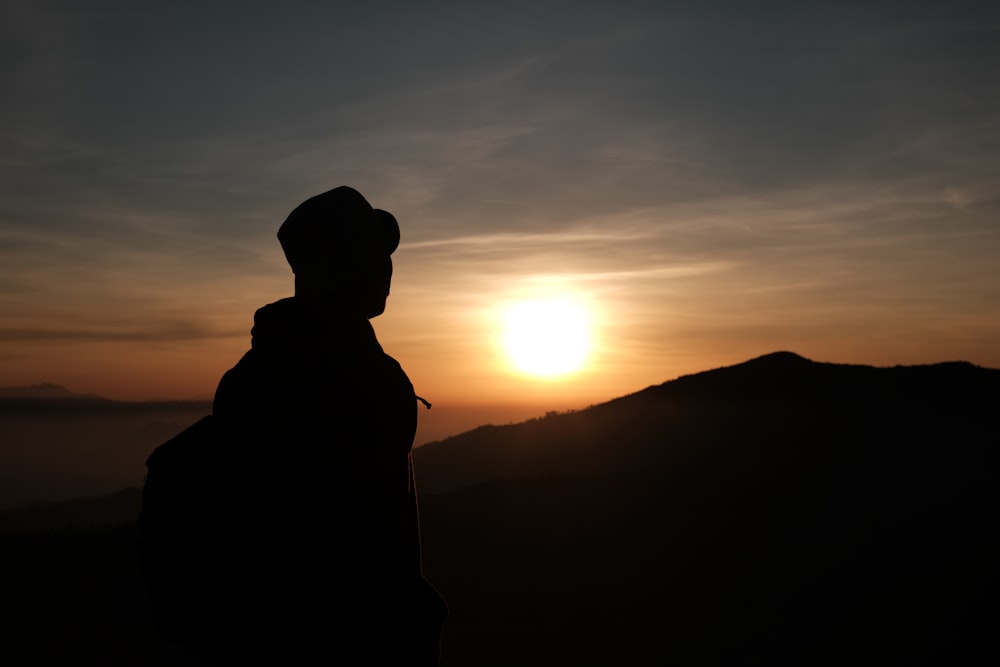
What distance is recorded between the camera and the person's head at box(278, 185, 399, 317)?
294cm

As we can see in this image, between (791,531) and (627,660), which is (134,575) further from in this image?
(791,531)

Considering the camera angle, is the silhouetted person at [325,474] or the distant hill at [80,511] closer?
the silhouetted person at [325,474]

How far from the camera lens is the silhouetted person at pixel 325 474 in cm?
262

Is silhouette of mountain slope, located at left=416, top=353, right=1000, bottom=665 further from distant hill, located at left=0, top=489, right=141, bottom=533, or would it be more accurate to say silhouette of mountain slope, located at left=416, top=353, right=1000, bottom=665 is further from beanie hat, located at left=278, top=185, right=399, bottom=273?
distant hill, located at left=0, top=489, right=141, bottom=533

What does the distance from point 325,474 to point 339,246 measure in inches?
31.1

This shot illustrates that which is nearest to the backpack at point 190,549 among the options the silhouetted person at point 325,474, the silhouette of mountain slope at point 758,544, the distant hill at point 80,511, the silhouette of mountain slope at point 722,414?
the silhouetted person at point 325,474

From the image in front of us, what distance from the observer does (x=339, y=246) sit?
294 centimetres

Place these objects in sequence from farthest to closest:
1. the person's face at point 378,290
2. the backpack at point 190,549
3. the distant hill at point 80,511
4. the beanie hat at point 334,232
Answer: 1. the distant hill at point 80,511
2. the person's face at point 378,290
3. the beanie hat at point 334,232
4. the backpack at point 190,549

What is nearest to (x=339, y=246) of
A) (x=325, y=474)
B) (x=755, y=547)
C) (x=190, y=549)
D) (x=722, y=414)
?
(x=325, y=474)

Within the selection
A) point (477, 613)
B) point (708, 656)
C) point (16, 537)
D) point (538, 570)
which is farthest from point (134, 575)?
point (708, 656)

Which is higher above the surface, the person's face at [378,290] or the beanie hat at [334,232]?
the beanie hat at [334,232]

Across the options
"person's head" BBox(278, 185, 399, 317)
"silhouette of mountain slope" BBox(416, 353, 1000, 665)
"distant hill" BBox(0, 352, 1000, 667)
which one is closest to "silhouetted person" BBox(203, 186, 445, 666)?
"person's head" BBox(278, 185, 399, 317)

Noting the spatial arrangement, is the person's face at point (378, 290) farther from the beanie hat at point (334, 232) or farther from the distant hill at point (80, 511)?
the distant hill at point (80, 511)

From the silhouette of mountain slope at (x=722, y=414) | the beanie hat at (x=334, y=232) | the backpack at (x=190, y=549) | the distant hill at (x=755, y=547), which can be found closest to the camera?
the backpack at (x=190, y=549)
